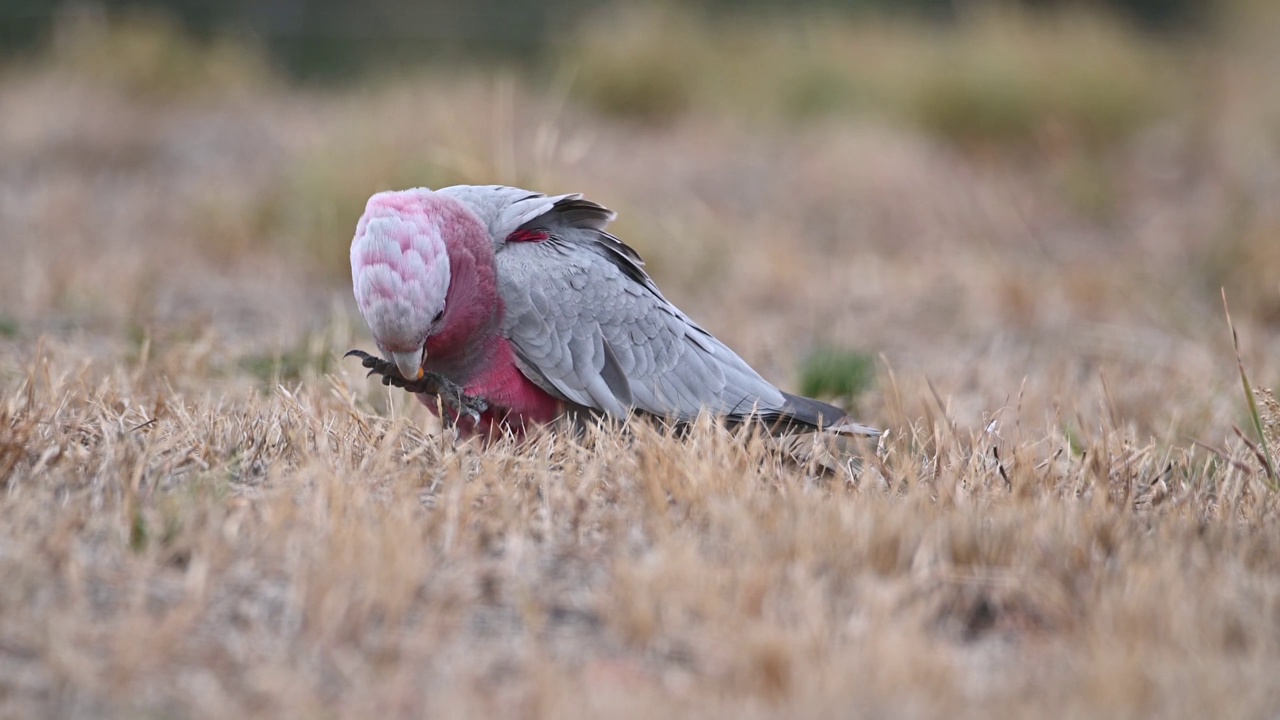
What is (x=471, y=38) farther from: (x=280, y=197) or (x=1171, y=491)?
(x=1171, y=491)

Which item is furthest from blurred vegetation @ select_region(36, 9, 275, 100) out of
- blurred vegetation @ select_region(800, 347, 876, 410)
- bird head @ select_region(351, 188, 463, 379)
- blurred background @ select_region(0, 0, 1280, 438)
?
bird head @ select_region(351, 188, 463, 379)

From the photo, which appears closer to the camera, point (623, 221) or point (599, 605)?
point (599, 605)

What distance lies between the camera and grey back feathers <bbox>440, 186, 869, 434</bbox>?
3.27 m

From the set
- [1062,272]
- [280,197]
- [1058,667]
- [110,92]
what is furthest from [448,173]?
[110,92]

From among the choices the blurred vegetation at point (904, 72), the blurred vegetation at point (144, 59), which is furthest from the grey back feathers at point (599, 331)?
the blurred vegetation at point (144, 59)

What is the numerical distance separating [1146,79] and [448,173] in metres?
6.77

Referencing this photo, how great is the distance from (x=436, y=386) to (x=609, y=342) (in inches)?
19.4

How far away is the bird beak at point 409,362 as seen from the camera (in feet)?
9.93

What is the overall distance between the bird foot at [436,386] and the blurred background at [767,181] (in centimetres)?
63

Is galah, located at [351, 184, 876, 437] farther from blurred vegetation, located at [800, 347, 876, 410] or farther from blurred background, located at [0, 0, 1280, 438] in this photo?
blurred vegetation, located at [800, 347, 876, 410]

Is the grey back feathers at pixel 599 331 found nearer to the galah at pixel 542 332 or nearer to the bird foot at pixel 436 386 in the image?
the galah at pixel 542 332

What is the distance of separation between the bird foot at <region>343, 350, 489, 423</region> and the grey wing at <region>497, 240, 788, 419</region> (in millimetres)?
177

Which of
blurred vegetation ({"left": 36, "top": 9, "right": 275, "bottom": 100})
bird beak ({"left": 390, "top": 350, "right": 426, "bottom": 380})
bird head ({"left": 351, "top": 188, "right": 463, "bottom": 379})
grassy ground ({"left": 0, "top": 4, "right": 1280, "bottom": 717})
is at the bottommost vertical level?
blurred vegetation ({"left": 36, "top": 9, "right": 275, "bottom": 100})

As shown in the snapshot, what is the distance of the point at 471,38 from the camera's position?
15.8 m
